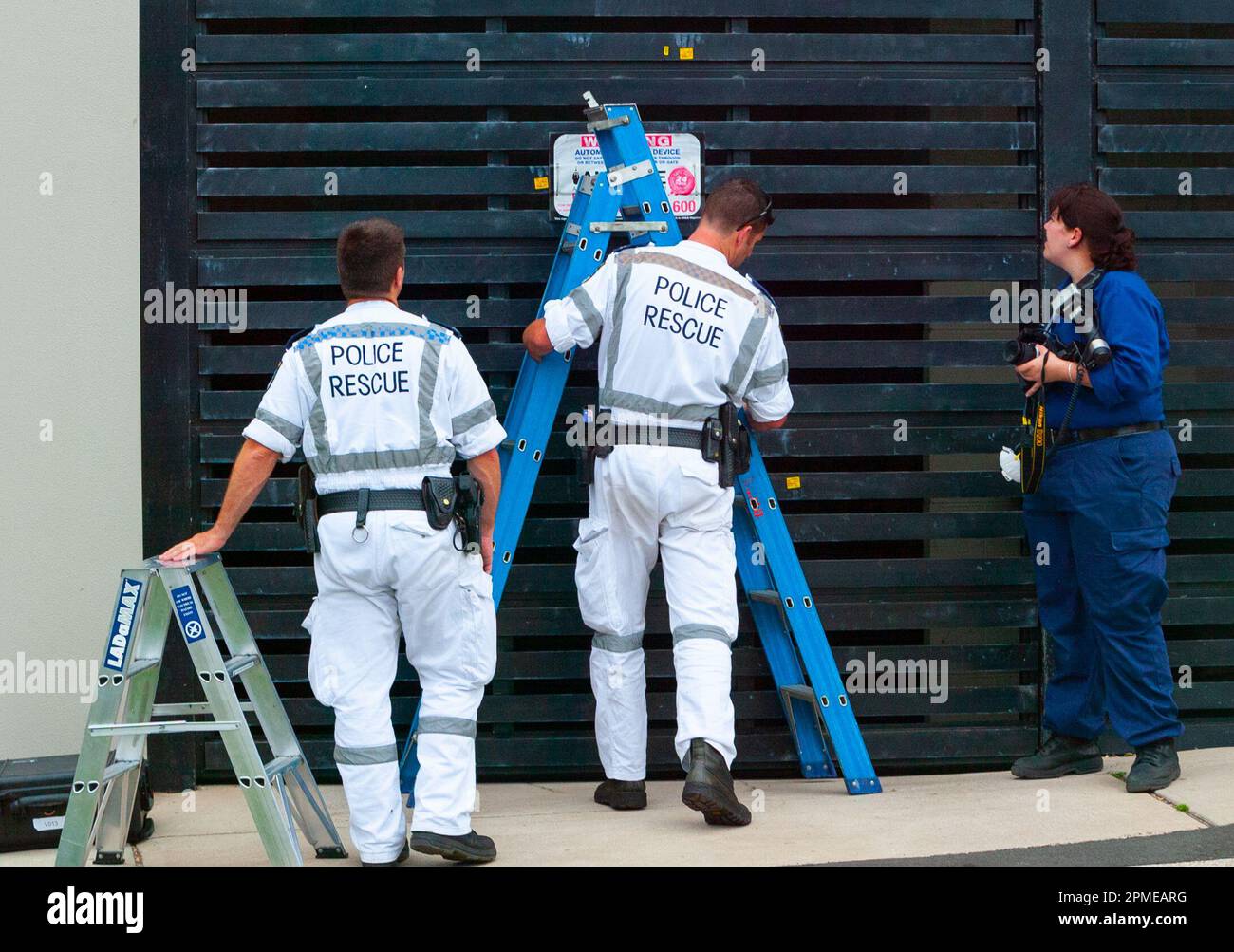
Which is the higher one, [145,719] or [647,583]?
[647,583]

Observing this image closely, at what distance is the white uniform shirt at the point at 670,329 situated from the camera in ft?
Result: 16.6

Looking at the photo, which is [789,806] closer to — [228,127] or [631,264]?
[631,264]

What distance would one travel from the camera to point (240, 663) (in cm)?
452

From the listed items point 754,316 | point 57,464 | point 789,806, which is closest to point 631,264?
point 754,316

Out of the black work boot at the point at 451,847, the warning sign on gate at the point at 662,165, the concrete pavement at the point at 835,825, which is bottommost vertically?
the concrete pavement at the point at 835,825

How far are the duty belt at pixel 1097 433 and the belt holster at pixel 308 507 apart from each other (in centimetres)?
280

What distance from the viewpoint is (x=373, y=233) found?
4.48m

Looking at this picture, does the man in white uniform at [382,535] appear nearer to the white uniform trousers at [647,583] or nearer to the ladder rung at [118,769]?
the ladder rung at [118,769]

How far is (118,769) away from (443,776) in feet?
3.25

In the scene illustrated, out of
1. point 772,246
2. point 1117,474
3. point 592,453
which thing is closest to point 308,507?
point 592,453

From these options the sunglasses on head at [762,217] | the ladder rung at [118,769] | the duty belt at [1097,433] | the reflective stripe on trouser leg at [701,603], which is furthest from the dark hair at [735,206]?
the ladder rung at [118,769]

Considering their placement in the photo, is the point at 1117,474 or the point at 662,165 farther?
the point at 662,165

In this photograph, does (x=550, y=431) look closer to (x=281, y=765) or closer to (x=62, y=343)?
(x=281, y=765)

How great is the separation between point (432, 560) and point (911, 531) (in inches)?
92.7
